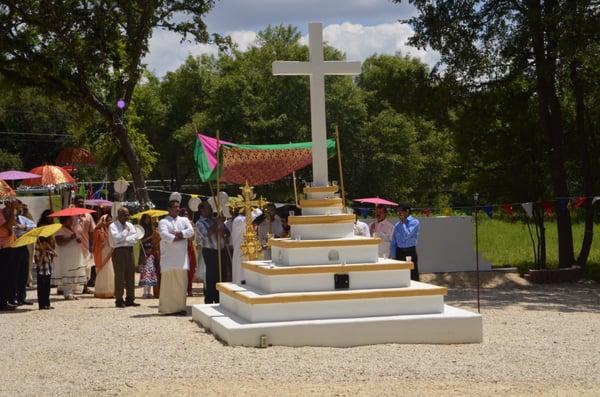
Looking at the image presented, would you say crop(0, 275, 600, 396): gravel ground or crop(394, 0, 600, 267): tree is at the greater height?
crop(394, 0, 600, 267): tree

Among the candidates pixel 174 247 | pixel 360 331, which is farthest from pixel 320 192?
pixel 174 247

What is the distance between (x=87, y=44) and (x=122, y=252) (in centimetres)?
972

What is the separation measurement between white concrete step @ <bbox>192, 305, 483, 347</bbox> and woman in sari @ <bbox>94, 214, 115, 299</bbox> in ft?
21.9

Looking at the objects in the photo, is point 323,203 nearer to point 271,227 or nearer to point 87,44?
point 271,227

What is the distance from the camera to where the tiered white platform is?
10.6 meters

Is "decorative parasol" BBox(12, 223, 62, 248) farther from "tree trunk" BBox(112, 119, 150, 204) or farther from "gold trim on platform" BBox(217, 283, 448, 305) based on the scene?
"tree trunk" BBox(112, 119, 150, 204)

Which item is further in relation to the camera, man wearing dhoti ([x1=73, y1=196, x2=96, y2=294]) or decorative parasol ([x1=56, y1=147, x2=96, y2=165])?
decorative parasol ([x1=56, y1=147, x2=96, y2=165])

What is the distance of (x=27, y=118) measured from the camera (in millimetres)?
58938

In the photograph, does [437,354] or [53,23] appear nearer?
[437,354]

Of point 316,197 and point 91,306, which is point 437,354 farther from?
point 91,306

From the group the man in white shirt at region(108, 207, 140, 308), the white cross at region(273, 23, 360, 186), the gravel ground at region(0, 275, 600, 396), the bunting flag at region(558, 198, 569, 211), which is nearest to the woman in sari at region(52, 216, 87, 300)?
the man in white shirt at region(108, 207, 140, 308)

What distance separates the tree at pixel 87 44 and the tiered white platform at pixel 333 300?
13.1 meters

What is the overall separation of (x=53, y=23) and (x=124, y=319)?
37.9ft

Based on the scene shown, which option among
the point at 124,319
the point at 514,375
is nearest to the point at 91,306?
the point at 124,319
